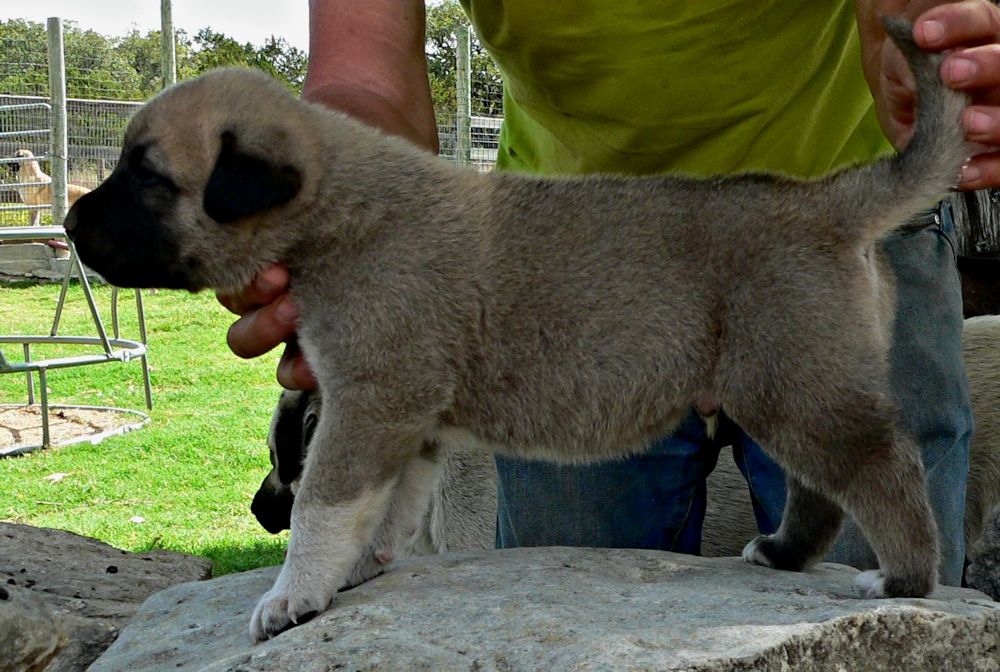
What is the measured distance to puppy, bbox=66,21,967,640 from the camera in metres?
2.99

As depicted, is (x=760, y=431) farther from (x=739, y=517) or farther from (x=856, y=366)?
(x=739, y=517)

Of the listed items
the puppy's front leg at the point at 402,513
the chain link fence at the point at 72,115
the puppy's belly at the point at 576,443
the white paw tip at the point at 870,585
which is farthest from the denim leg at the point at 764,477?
the chain link fence at the point at 72,115

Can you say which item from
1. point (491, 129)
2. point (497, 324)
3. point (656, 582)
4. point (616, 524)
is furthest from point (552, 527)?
point (491, 129)

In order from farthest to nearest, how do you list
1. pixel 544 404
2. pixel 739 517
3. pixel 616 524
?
pixel 739 517
pixel 616 524
pixel 544 404

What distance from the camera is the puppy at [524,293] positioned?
299 cm

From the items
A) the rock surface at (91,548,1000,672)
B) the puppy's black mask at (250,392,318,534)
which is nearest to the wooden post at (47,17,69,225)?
the puppy's black mask at (250,392,318,534)

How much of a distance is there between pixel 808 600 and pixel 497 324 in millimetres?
1101

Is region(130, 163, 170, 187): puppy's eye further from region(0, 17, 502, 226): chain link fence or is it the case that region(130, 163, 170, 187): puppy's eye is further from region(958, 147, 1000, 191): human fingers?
region(0, 17, 502, 226): chain link fence

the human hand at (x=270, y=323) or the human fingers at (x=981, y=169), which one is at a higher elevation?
the human fingers at (x=981, y=169)

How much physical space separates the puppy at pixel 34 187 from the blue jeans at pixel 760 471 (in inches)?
652

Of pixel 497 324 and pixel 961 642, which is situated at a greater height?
pixel 497 324

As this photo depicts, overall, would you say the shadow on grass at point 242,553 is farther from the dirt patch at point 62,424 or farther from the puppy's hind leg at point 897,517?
the puppy's hind leg at point 897,517

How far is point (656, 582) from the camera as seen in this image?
3.32m

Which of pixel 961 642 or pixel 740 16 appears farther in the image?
pixel 740 16
